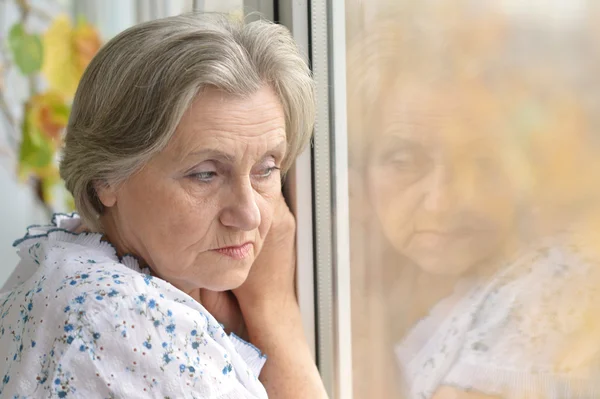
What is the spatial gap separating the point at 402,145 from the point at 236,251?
1.31 ft

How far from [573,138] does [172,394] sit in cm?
70

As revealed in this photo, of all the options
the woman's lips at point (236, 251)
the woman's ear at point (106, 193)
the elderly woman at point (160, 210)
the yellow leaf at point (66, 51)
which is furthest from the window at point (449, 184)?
the yellow leaf at point (66, 51)

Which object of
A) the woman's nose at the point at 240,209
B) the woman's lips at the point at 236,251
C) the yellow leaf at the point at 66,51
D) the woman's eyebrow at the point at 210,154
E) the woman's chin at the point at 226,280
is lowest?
the woman's chin at the point at 226,280

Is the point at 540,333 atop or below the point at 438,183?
below

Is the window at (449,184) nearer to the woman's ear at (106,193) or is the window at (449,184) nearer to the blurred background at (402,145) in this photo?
the blurred background at (402,145)

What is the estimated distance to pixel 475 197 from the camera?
4.27 ft

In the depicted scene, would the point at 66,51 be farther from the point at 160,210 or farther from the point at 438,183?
the point at 438,183

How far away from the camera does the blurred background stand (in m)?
1.13

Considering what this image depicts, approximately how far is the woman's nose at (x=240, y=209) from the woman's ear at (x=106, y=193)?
0.66 feet

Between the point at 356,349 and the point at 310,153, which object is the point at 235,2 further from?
the point at 356,349

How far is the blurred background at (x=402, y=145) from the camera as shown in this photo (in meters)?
1.13

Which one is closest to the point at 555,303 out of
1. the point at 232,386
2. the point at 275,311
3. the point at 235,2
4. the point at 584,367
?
the point at 584,367

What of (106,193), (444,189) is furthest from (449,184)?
(106,193)

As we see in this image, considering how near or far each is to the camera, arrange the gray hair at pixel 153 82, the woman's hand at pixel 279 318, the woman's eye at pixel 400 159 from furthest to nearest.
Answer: the woman's hand at pixel 279 318 < the woman's eye at pixel 400 159 < the gray hair at pixel 153 82
